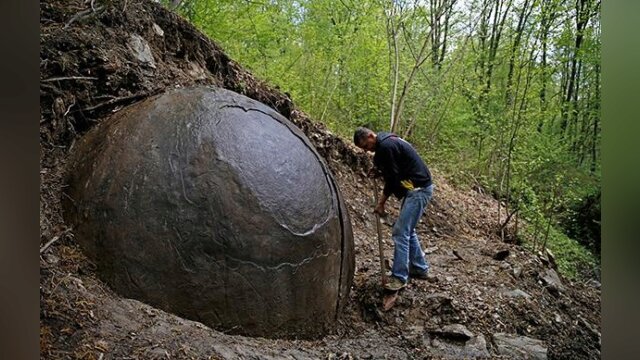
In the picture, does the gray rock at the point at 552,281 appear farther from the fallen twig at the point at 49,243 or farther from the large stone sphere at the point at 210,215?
the fallen twig at the point at 49,243

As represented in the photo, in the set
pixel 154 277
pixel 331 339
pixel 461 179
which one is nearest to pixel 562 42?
pixel 461 179

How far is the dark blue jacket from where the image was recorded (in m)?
2.94

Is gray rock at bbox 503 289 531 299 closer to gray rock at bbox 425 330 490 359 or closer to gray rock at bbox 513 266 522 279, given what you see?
gray rock at bbox 513 266 522 279

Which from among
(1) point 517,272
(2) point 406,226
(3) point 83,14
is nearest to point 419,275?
(2) point 406,226

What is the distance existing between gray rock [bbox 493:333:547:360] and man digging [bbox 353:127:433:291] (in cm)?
61

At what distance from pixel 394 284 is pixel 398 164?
72 cm

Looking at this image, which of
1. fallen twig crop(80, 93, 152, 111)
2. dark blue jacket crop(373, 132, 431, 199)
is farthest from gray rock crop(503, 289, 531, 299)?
fallen twig crop(80, 93, 152, 111)

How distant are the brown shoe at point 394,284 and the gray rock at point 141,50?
2029 mm

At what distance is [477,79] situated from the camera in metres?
3.96

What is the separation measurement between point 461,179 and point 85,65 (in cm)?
280

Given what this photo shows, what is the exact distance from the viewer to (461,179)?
403 cm

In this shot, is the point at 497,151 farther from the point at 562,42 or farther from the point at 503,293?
the point at 503,293

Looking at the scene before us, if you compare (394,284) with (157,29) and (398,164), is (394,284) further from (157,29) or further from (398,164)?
(157,29)

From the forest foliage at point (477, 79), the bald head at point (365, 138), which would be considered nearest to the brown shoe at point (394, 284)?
the bald head at point (365, 138)
